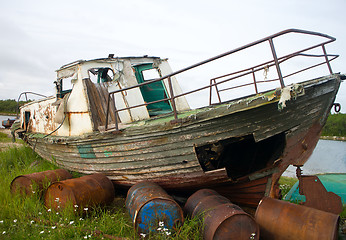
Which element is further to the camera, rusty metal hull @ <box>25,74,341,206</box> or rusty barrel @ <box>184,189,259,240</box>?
rusty metal hull @ <box>25,74,341,206</box>

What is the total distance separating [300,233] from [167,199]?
71.1 inches

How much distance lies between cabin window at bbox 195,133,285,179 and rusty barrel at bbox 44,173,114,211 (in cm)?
192

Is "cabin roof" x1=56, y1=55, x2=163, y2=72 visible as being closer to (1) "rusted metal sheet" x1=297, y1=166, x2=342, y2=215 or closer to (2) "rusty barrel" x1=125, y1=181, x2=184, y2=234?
(2) "rusty barrel" x1=125, y1=181, x2=184, y2=234

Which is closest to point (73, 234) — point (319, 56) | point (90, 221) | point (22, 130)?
point (90, 221)

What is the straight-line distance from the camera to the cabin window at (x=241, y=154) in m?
4.70

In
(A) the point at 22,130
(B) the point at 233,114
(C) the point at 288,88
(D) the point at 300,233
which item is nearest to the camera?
(D) the point at 300,233

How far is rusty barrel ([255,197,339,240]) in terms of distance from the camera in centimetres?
322

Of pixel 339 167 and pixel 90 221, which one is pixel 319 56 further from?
pixel 339 167

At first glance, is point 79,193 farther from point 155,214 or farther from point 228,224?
point 228,224

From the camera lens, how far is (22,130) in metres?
9.43

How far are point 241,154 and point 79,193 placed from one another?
3.56 meters

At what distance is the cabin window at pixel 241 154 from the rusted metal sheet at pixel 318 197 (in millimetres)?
623

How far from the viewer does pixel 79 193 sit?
4.46 m

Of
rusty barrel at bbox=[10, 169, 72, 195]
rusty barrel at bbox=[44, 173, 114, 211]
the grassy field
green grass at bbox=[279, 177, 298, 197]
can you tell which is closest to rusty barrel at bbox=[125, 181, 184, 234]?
the grassy field
